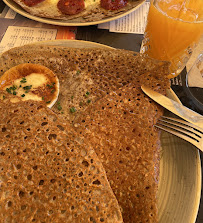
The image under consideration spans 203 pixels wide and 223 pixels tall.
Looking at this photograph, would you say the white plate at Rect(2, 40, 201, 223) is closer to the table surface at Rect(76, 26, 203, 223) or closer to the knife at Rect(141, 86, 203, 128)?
the knife at Rect(141, 86, 203, 128)

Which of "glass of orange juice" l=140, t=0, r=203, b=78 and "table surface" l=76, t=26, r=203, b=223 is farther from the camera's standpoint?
"table surface" l=76, t=26, r=203, b=223

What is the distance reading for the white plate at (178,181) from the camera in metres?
1.06

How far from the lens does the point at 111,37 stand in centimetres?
217

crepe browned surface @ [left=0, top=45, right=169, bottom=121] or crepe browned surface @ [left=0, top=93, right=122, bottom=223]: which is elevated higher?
crepe browned surface @ [left=0, top=45, right=169, bottom=121]

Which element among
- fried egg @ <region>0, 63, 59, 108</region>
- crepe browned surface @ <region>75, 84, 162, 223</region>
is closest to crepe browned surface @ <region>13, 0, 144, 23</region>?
fried egg @ <region>0, 63, 59, 108</region>

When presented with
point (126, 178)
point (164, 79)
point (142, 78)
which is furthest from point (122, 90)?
point (126, 178)

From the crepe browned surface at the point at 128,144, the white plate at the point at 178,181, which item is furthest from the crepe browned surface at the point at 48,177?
the white plate at the point at 178,181

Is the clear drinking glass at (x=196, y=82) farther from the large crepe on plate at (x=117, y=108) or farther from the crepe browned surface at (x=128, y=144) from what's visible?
the crepe browned surface at (x=128, y=144)

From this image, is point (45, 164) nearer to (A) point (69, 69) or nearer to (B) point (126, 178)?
(B) point (126, 178)

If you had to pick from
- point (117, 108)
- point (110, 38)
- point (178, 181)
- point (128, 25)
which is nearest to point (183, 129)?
point (178, 181)

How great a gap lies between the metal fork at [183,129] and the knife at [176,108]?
3cm

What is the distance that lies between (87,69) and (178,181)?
0.95 metres

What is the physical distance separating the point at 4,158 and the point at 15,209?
9.2 inches

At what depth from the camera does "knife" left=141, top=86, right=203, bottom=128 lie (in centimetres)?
126
